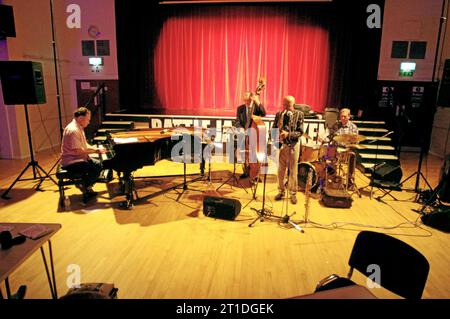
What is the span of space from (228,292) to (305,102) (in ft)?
25.4

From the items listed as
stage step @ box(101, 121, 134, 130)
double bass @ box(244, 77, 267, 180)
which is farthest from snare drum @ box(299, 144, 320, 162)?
stage step @ box(101, 121, 134, 130)

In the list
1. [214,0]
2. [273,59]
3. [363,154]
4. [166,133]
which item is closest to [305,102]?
[273,59]

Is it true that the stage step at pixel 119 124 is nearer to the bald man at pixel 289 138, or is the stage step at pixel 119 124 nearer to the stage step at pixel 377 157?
the bald man at pixel 289 138

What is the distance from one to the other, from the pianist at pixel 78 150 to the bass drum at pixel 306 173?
3.33 metres

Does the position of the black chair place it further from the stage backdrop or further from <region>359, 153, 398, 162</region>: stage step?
the stage backdrop

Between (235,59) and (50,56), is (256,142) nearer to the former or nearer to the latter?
(235,59)

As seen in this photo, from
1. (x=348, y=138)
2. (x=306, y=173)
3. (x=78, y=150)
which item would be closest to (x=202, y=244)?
(x=78, y=150)

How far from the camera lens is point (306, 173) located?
579 centimetres

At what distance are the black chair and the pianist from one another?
12.1ft

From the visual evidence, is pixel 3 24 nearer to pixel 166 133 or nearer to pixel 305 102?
pixel 166 133

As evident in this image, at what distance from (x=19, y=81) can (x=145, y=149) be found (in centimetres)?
271

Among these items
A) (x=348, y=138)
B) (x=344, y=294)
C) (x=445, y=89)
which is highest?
(x=445, y=89)

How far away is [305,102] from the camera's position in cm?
978

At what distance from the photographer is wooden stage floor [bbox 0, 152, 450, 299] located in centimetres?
315
